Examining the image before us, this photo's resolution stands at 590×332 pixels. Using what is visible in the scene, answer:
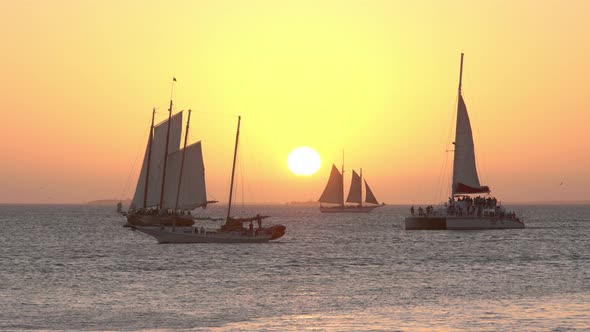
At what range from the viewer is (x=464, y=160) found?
452 feet

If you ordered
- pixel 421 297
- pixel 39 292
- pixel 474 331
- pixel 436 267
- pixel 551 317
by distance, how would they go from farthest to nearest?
pixel 436 267 < pixel 39 292 < pixel 421 297 < pixel 551 317 < pixel 474 331

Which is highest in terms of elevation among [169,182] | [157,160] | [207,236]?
[157,160]

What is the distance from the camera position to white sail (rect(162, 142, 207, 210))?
5423 inches

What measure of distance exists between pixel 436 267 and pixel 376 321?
34.3m

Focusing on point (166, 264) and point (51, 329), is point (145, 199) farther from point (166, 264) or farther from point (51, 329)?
point (51, 329)

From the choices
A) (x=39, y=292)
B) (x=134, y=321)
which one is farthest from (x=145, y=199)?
(x=134, y=321)

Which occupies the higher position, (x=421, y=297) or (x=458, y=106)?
(x=458, y=106)

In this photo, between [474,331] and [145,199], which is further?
[145,199]

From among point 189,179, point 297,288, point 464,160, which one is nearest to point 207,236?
point 189,179

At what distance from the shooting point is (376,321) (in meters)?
45.1

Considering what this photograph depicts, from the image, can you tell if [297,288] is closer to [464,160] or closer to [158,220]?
[464,160]

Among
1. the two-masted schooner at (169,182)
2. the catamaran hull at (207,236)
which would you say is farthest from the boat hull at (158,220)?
the catamaran hull at (207,236)

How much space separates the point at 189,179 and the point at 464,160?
37089mm

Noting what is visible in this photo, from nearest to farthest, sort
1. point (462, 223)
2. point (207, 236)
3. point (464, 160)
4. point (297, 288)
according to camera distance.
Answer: point (297, 288), point (207, 236), point (462, 223), point (464, 160)
